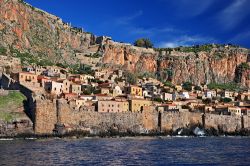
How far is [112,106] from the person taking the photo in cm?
8688

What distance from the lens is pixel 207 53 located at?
177750mm

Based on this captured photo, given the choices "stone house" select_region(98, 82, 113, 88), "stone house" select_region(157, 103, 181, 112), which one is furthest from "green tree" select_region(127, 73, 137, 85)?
"stone house" select_region(157, 103, 181, 112)

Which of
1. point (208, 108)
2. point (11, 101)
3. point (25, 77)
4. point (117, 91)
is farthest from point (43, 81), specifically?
point (208, 108)

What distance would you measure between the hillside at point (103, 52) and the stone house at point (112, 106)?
36203 millimetres

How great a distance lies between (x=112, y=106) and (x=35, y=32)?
52.8 meters

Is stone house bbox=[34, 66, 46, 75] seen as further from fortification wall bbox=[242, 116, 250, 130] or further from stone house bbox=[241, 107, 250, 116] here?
stone house bbox=[241, 107, 250, 116]

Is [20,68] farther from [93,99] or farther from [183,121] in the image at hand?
[183,121]

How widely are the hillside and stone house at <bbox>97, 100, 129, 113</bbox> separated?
36203mm

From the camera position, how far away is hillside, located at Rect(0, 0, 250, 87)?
409ft

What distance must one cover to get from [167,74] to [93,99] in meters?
72.4

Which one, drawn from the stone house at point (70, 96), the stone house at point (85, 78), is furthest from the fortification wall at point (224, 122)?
the stone house at point (85, 78)

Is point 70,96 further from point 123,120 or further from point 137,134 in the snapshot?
point 137,134

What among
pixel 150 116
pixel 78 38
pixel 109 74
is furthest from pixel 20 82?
pixel 78 38

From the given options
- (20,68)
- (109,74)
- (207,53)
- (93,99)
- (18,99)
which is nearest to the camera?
(18,99)
